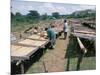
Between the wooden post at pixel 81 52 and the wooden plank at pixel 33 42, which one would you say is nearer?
the wooden plank at pixel 33 42

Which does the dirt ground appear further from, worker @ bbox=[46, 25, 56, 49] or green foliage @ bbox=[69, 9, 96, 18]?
green foliage @ bbox=[69, 9, 96, 18]

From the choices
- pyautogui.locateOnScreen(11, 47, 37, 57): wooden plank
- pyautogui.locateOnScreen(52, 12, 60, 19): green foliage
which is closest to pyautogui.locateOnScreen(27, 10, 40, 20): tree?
pyautogui.locateOnScreen(52, 12, 60, 19): green foliage

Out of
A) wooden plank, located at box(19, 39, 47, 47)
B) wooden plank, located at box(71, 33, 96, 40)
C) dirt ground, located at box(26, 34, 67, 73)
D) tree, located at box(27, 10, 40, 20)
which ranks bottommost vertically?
dirt ground, located at box(26, 34, 67, 73)

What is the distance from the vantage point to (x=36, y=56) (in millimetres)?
2469

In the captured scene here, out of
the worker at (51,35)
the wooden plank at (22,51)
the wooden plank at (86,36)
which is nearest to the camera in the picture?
the wooden plank at (22,51)

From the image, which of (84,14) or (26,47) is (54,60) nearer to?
(26,47)

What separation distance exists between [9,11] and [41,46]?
532 millimetres

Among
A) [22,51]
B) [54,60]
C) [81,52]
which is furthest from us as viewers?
[81,52]

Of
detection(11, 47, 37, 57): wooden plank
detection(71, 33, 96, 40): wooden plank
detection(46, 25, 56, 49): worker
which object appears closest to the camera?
detection(11, 47, 37, 57): wooden plank

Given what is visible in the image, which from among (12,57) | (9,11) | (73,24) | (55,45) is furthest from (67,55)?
(9,11)

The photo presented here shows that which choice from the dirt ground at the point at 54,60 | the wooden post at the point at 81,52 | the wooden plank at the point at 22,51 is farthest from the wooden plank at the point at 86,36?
the wooden plank at the point at 22,51

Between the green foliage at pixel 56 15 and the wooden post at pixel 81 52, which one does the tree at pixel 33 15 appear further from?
the wooden post at pixel 81 52

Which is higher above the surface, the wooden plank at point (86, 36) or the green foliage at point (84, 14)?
the green foliage at point (84, 14)

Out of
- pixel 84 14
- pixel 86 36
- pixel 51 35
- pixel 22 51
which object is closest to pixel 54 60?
pixel 51 35
